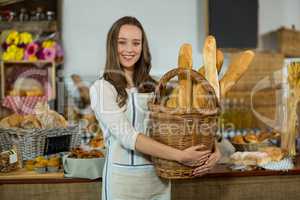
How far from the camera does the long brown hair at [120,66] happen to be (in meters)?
1.14

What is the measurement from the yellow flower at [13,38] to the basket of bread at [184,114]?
1.89 metres

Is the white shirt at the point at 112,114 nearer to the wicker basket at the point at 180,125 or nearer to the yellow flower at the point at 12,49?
the wicker basket at the point at 180,125

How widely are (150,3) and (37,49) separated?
3.22 ft

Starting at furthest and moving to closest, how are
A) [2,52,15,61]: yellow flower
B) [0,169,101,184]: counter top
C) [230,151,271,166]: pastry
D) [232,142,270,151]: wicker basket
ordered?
[2,52,15,61]: yellow flower, [232,142,270,151]: wicker basket, [230,151,271,166]: pastry, [0,169,101,184]: counter top

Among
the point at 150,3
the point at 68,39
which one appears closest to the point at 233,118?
the point at 150,3

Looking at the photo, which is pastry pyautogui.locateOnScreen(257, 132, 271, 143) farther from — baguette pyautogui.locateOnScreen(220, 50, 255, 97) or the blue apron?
the blue apron

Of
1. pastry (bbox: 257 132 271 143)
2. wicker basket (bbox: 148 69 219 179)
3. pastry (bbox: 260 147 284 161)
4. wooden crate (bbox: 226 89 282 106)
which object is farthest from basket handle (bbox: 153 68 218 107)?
wooden crate (bbox: 226 89 282 106)

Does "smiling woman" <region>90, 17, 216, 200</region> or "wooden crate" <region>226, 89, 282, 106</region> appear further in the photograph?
"wooden crate" <region>226, 89, 282, 106</region>

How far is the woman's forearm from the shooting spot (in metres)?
1.02

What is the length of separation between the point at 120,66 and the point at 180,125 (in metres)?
0.29

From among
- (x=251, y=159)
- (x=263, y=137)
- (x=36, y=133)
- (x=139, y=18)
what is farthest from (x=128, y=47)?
(x=139, y=18)

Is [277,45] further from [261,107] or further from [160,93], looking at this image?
[160,93]

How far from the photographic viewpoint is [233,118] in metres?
2.75

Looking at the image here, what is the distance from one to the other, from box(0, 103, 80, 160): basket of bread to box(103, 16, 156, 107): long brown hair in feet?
1.64
